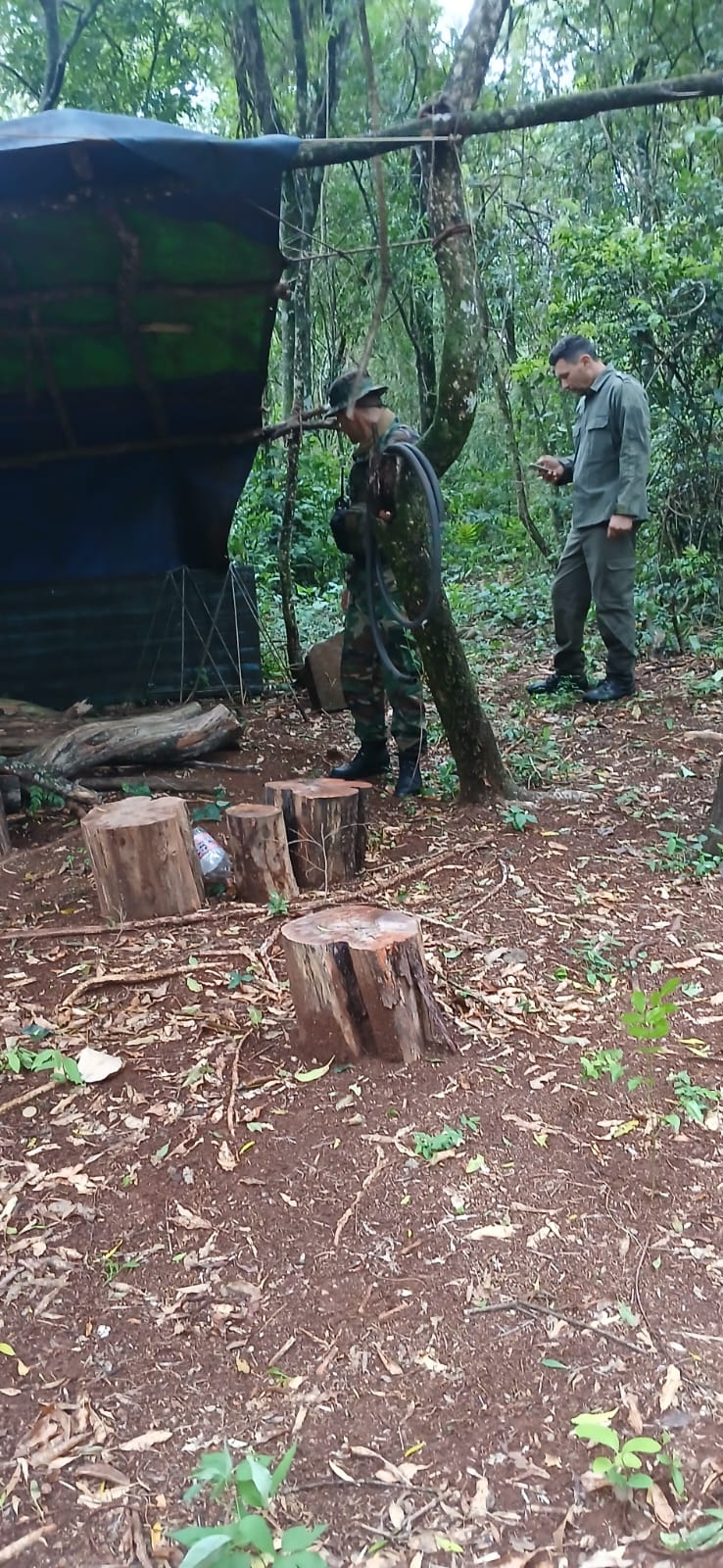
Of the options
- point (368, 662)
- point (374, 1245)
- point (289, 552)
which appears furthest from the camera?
point (289, 552)

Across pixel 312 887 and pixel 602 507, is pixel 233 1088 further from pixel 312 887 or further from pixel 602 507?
pixel 602 507

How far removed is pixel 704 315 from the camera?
7324mm

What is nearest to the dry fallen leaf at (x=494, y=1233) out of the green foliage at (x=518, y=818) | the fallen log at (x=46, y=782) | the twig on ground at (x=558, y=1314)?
the twig on ground at (x=558, y=1314)

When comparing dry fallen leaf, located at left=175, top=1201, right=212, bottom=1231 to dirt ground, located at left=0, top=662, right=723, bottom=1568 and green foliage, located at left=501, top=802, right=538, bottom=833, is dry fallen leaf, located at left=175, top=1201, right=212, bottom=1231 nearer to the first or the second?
dirt ground, located at left=0, top=662, right=723, bottom=1568

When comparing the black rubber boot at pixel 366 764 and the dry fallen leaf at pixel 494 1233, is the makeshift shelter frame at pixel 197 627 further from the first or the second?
the dry fallen leaf at pixel 494 1233

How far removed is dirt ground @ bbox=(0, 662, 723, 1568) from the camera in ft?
5.33

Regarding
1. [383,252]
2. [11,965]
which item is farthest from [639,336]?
[11,965]

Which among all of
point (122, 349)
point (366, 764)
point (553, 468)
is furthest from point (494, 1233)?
point (553, 468)

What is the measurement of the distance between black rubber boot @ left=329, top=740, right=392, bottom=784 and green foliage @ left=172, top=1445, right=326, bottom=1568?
13.0 ft

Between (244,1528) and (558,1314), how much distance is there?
75cm

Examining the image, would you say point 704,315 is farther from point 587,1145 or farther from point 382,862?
point 587,1145

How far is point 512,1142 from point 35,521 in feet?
19.3

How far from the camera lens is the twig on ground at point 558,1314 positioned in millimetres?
1874

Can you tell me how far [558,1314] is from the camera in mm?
1963
